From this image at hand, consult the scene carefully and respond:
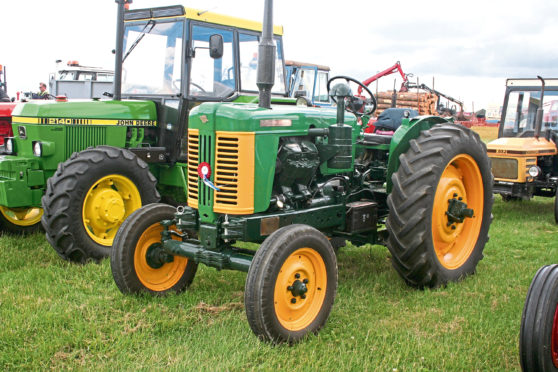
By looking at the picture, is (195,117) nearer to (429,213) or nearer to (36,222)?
(429,213)

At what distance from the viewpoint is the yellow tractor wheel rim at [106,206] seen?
17.8ft

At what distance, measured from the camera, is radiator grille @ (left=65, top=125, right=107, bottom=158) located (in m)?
5.94

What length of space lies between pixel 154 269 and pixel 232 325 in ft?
2.89

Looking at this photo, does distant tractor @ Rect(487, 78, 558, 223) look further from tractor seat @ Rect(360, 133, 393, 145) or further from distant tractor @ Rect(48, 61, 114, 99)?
distant tractor @ Rect(48, 61, 114, 99)

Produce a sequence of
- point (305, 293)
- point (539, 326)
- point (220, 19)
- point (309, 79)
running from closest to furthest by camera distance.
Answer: point (539, 326)
point (305, 293)
point (220, 19)
point (309, 79)

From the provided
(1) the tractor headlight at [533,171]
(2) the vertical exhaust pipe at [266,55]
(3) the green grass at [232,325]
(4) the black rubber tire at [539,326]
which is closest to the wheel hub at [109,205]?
(3) the green grass at [232,325]

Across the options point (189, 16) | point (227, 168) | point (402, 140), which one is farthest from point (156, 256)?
point (189, 16)

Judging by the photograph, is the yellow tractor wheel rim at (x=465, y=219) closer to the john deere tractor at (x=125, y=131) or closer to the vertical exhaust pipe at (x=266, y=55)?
the vertical exhaust pipe at (x=266, y=55)

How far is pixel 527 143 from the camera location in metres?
8.27

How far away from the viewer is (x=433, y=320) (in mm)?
3938

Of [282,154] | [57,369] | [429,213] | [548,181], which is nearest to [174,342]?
[57,369]

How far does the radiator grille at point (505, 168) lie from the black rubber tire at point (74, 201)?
18.3 ft

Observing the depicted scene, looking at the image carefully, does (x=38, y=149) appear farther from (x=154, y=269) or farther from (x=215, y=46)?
(x=154, y=269)

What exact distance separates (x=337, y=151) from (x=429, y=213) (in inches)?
33.4
